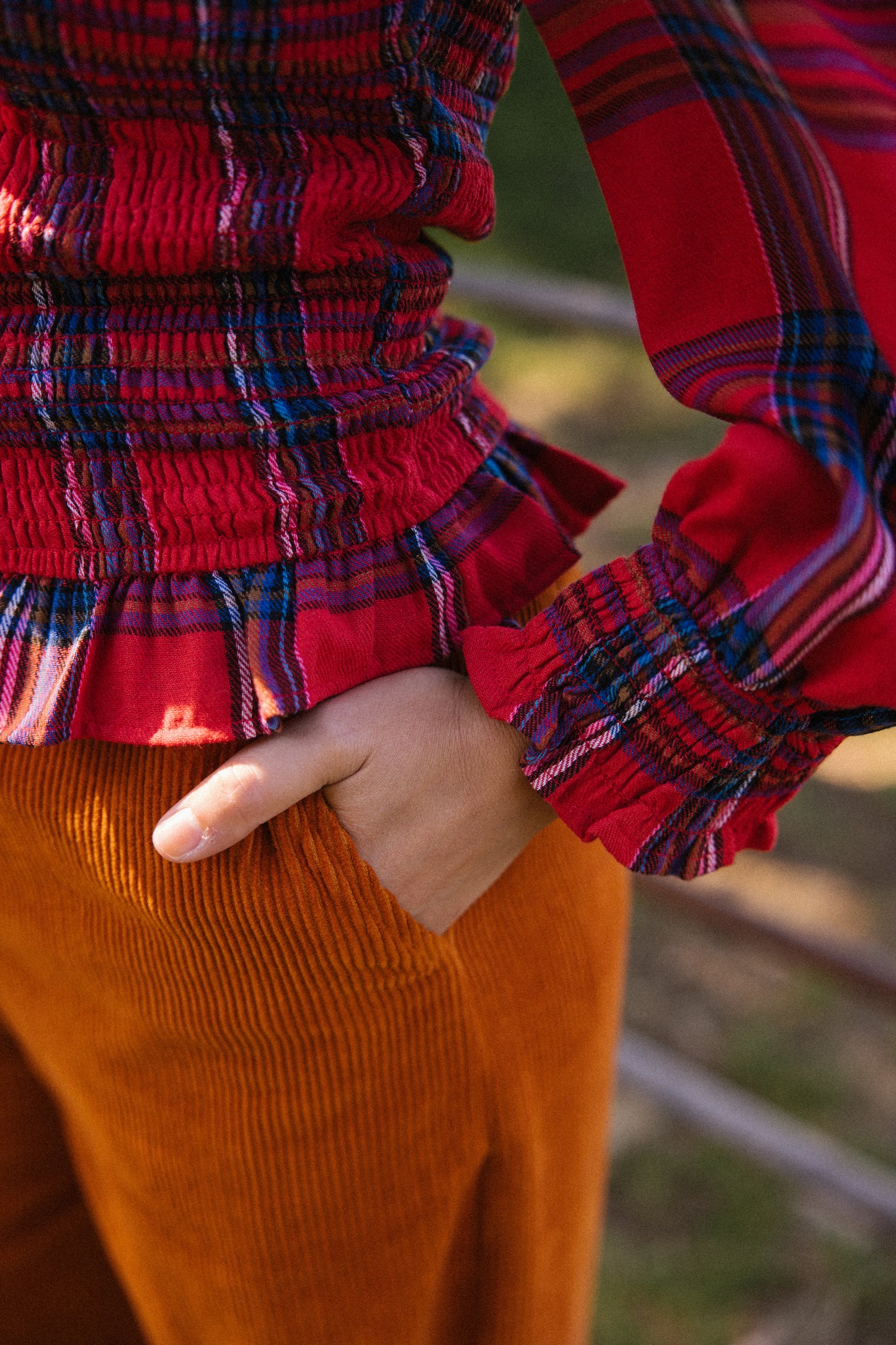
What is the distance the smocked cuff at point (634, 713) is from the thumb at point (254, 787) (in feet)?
0.35

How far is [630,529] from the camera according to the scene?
364 centimetres

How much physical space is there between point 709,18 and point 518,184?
18.4 feet

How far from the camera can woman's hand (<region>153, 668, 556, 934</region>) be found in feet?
2.03

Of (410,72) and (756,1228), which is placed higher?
(410,72)

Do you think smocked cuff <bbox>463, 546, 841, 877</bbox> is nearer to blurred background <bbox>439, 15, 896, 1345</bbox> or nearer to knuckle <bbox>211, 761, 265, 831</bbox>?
knuckle <bbox>211, 761, 265, 831</bbox>

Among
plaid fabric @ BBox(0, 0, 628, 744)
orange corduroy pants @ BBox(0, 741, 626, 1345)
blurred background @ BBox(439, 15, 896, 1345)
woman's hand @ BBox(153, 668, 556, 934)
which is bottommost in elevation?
blurred background @ BBox(439, 15, 896, 1345)

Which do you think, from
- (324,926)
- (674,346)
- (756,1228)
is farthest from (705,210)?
(756,1228)

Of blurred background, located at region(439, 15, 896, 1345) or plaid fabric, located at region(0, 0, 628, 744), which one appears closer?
plaid fabric, located at region(0, 0, 628, 744)

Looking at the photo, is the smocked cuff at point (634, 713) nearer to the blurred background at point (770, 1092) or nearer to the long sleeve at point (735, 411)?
the long sleeve at point (735, 411)

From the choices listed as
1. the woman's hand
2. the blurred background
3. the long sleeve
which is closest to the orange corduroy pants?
the woman's hand

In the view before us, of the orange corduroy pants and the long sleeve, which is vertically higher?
the long sleeve

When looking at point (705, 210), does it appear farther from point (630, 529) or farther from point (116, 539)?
point (630, 529)

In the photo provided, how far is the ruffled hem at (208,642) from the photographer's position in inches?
25.0

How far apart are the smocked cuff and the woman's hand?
0.9 inches
